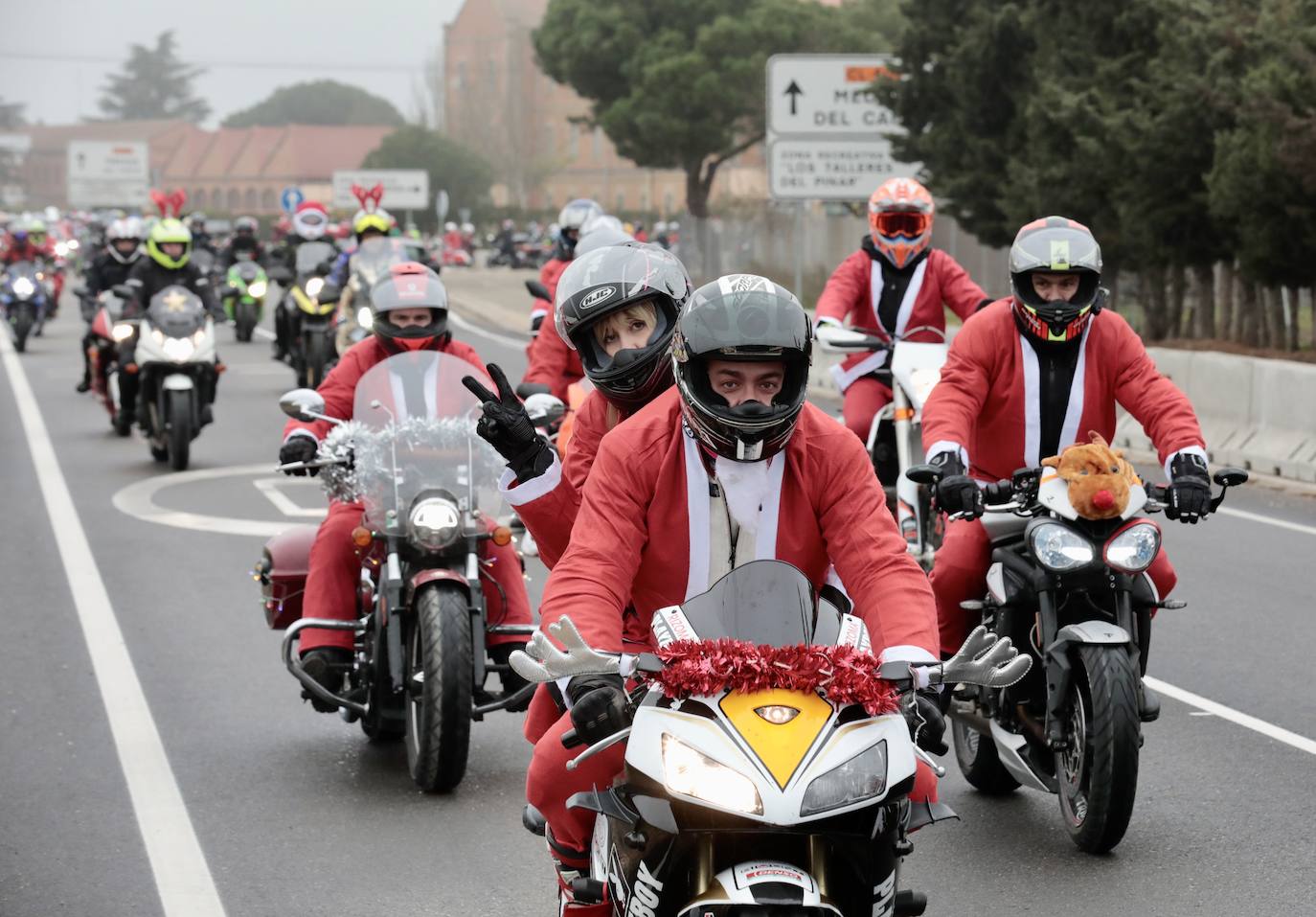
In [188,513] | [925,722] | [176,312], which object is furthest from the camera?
[176,312]

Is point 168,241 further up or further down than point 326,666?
further up

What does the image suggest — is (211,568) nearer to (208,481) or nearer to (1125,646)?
(208,481)

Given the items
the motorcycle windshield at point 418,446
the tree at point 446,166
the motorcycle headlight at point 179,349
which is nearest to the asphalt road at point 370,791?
the motorcycle windshield at point 418,446

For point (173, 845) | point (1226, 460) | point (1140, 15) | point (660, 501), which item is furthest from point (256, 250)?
point (660, 501)

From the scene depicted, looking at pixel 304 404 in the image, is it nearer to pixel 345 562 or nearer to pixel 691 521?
pixel 345 562

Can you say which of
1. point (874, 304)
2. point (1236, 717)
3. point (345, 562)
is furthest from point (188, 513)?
point (1236, 717)

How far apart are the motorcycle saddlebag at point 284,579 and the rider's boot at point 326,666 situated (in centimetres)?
44

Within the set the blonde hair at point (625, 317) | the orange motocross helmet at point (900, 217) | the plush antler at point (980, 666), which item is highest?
the orange motocross helmet at point (900, 217)

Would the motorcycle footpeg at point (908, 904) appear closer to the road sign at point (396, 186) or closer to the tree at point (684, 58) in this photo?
the tree at point (684, 58)

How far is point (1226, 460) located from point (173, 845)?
10.9m

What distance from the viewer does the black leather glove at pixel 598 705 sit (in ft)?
12.6

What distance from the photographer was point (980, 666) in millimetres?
3926

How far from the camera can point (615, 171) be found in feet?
443

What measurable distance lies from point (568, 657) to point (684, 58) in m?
54.0
